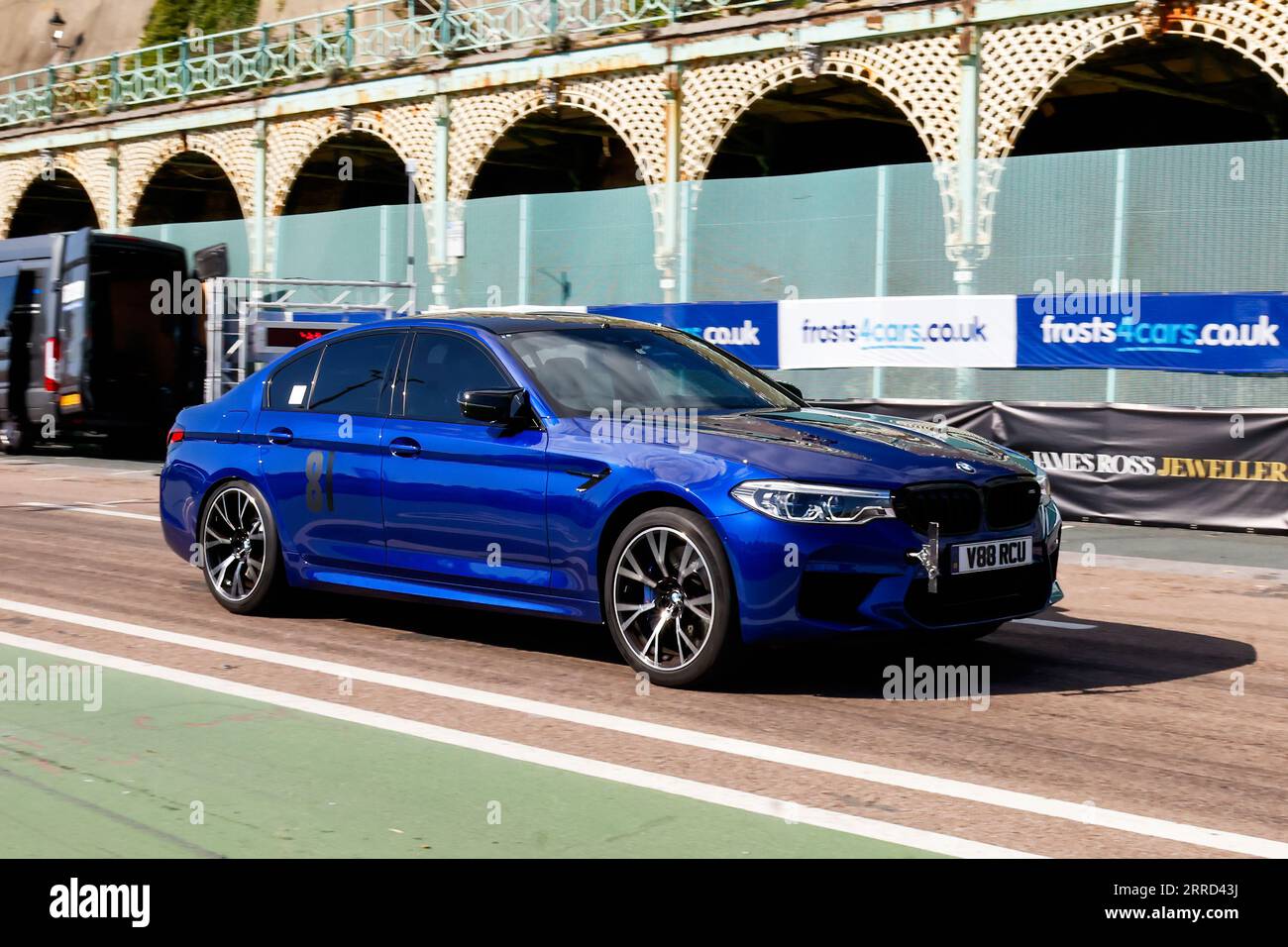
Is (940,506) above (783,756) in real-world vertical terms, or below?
above

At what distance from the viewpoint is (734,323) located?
19.0 metres

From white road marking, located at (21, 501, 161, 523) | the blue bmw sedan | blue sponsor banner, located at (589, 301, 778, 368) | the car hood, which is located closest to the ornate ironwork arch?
blue sponsor banner, located at (589, 301, 778, 368)

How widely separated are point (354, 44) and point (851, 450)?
24468 mm

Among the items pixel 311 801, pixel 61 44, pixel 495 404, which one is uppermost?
pixel 61 44

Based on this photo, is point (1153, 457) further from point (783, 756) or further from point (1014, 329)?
point (783, 756)

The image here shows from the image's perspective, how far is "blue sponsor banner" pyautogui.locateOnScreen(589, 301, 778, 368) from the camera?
18641 mm

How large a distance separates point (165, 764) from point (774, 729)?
2.20 m

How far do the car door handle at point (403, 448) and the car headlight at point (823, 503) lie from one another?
2.08 metres

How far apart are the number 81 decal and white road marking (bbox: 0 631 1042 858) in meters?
1.28

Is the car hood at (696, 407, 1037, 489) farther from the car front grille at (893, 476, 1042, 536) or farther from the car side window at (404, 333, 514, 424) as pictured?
the car side window at (404, 333, 514, 424)

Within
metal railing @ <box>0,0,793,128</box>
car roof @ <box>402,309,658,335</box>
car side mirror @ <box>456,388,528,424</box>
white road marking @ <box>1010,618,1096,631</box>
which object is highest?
metal railing @ <box>0,0,793,128</box>

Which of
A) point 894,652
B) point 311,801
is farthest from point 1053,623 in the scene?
point 311,801
